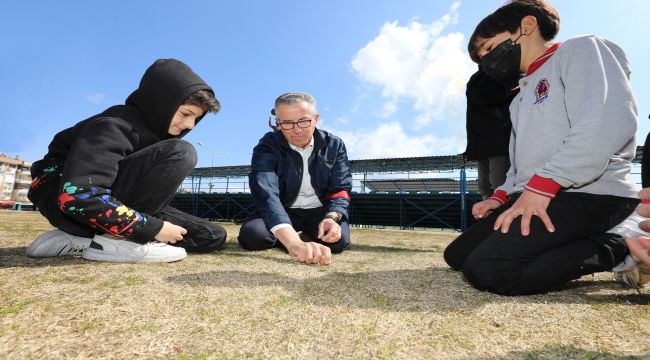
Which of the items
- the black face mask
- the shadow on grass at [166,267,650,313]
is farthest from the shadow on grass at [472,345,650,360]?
the black face mask

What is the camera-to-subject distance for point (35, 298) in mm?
1003

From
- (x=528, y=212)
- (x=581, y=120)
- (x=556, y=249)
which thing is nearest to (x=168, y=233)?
(x=528, y=212)

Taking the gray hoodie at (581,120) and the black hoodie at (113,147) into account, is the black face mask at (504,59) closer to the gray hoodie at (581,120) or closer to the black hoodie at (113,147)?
the gray hoodie at (581,120)

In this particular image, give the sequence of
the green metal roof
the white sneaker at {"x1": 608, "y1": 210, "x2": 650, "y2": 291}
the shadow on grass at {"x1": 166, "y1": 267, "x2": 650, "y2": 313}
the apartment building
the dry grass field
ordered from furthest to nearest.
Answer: the apartment building → the green metal roof → the white sneaker at {"x1": 608, "y1": 210, "x2": 650, "y2": 291} → the shadow on grass at {"x1": 166, "y1": 267, "x2": 650, "y2": 313} → the dry grass field

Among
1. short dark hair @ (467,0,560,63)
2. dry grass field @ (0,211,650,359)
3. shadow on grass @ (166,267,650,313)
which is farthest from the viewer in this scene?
short dark hair @ (467,0,560,63)

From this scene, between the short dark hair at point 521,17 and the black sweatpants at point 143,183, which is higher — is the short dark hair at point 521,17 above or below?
above

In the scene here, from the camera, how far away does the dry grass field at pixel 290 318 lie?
0.73 m

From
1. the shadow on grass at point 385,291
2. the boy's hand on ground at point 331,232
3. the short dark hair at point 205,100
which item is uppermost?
the short dark hair at point 205,100

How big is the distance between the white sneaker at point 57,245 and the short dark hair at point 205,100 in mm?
1010

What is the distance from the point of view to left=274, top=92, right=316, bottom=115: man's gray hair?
2.30m

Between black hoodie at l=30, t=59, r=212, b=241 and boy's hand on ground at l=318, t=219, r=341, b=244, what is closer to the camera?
black hoodie at l=30, t=59, r=212, b=241

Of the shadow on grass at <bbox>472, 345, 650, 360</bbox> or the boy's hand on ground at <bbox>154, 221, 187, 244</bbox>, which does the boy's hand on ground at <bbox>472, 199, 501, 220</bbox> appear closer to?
the shadow on grass at <bbox>472, 345, 650, 360</bbox>

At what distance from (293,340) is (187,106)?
5.07 feet

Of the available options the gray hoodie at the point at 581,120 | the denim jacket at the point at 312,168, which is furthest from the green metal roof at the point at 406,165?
the gray hoodie at the point at 581,120
